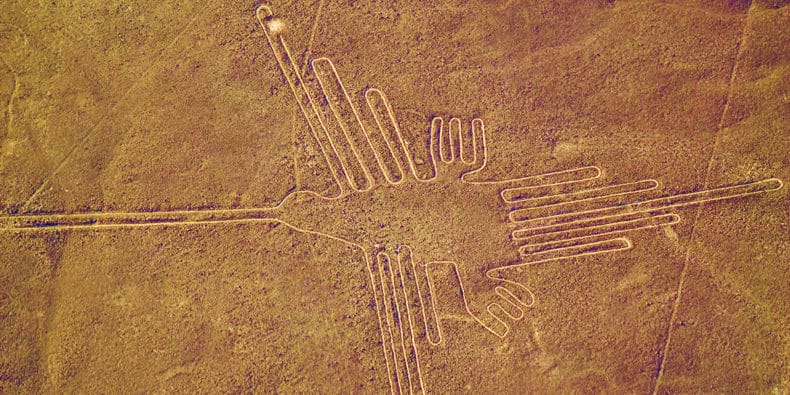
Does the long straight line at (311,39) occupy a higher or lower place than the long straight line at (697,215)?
higher

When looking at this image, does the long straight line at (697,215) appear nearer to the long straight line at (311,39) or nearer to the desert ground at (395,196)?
the desert ground at (395,196)

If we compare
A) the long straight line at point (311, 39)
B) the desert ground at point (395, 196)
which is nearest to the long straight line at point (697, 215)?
the desert ground at point (395, 196)

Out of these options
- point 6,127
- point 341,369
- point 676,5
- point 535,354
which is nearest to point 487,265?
point 535,354

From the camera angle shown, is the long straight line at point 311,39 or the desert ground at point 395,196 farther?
the long straight line at point 311,39

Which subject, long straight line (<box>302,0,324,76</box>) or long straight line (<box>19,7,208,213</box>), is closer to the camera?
long straight line (<box>19,7,208,213</box>)

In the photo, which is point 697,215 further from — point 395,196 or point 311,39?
point 311,39

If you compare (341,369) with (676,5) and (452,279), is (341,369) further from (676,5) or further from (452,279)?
(676,5)

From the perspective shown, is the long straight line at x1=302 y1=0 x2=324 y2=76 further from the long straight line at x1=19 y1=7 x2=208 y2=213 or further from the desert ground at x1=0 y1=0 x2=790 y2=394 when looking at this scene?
the long straight line at x1=19 y1=7 x2=208 y2=213

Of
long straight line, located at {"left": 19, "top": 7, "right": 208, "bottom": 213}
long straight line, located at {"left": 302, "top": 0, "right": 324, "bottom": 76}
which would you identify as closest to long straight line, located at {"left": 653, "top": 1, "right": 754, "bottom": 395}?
long straight line, located at {"left": 302, "top": 0, "right": 324, "bottom": 76}
